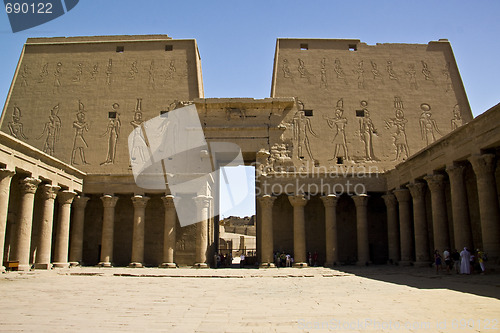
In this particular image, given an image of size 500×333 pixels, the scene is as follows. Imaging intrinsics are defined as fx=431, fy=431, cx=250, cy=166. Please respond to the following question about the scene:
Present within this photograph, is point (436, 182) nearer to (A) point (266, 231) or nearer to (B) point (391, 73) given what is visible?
(A) point (266, 231)

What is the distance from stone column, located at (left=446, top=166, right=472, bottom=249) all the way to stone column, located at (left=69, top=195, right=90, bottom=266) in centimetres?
1774

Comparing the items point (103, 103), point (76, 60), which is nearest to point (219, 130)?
point (103, 103)

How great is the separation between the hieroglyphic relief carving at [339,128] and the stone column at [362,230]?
3883 mm

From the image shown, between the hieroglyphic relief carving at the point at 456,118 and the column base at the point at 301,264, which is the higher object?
the hieroglyphic relief carving at the point at 456,118

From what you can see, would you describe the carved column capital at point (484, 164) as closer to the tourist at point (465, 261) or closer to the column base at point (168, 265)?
the tourist at point (465, 261)

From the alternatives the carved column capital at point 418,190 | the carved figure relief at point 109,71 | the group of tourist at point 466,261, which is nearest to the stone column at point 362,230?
the carved column capital at point 418,190

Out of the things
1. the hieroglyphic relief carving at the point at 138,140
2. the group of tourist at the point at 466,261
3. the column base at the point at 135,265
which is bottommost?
the column base at the point at 135,265

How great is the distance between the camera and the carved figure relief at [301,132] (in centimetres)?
2561

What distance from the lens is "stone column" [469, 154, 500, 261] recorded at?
14492mm

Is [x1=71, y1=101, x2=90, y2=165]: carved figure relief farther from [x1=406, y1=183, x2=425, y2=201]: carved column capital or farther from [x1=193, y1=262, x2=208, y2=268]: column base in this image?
[x1=406, y1=183, x2=425, y2=201]: carved column capital

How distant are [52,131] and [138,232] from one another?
382 inches

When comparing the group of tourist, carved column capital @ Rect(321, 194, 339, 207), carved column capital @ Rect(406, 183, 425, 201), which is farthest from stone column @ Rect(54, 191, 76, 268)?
the group of tourist

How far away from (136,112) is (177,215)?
791 cm

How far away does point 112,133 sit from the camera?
2656 centimetres
